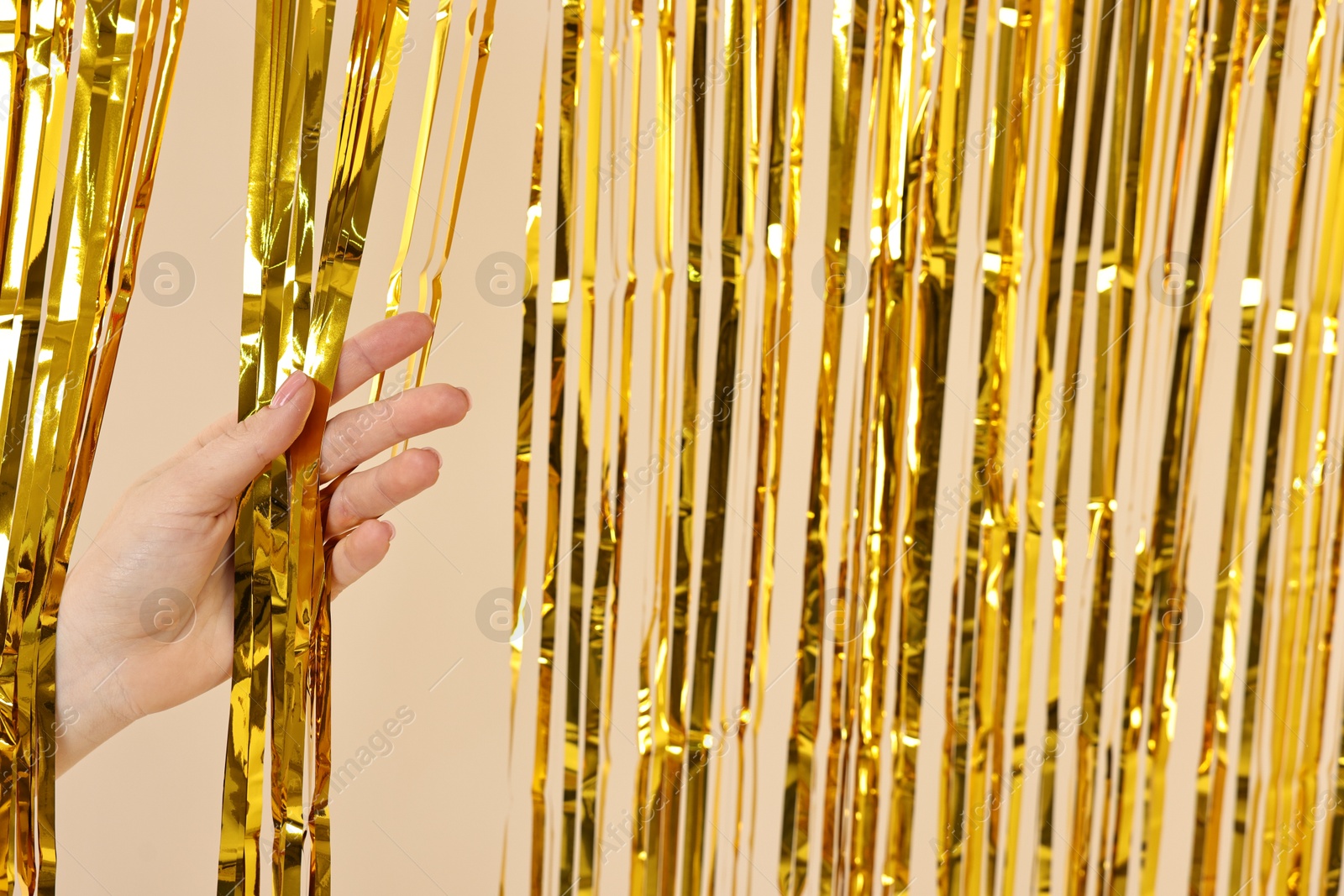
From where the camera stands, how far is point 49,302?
0.59 metres

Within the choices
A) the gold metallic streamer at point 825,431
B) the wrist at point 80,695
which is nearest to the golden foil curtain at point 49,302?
the wrist at point 80,695

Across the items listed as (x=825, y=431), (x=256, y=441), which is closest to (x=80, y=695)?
(x=256, y=441)

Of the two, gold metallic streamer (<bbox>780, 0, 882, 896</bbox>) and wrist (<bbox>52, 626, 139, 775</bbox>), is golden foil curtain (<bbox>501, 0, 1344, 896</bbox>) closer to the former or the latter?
gold metallic streamer (<bbox>780, 0, 882, 896</bbox>)

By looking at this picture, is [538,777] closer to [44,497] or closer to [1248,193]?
[44,497]

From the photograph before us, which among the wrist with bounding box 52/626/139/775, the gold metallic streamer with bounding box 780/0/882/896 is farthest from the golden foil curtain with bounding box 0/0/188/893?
the gold metallic streamer with bounding box 780/0/882/896

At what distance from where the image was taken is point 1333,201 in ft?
1.99

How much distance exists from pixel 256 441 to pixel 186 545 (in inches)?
4.6

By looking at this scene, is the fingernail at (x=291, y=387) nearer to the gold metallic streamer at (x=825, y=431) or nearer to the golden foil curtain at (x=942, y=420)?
the golden foil curtain at (x=942, y=420)

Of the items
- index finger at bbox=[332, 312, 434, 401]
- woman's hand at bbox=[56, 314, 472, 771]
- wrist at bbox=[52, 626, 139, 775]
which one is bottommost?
wrist at bbox=[52, 626, 139, 775]

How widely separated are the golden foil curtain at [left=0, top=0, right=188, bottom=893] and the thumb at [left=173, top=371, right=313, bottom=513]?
0.26 ft

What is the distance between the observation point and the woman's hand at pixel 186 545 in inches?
24.3

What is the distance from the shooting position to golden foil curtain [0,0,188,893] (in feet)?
1.92

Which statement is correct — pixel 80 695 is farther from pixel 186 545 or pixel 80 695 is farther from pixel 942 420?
pixel 942 420

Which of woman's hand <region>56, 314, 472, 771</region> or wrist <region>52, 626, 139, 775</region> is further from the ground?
woman's hand <region>56, 314, 472, 771</region>
